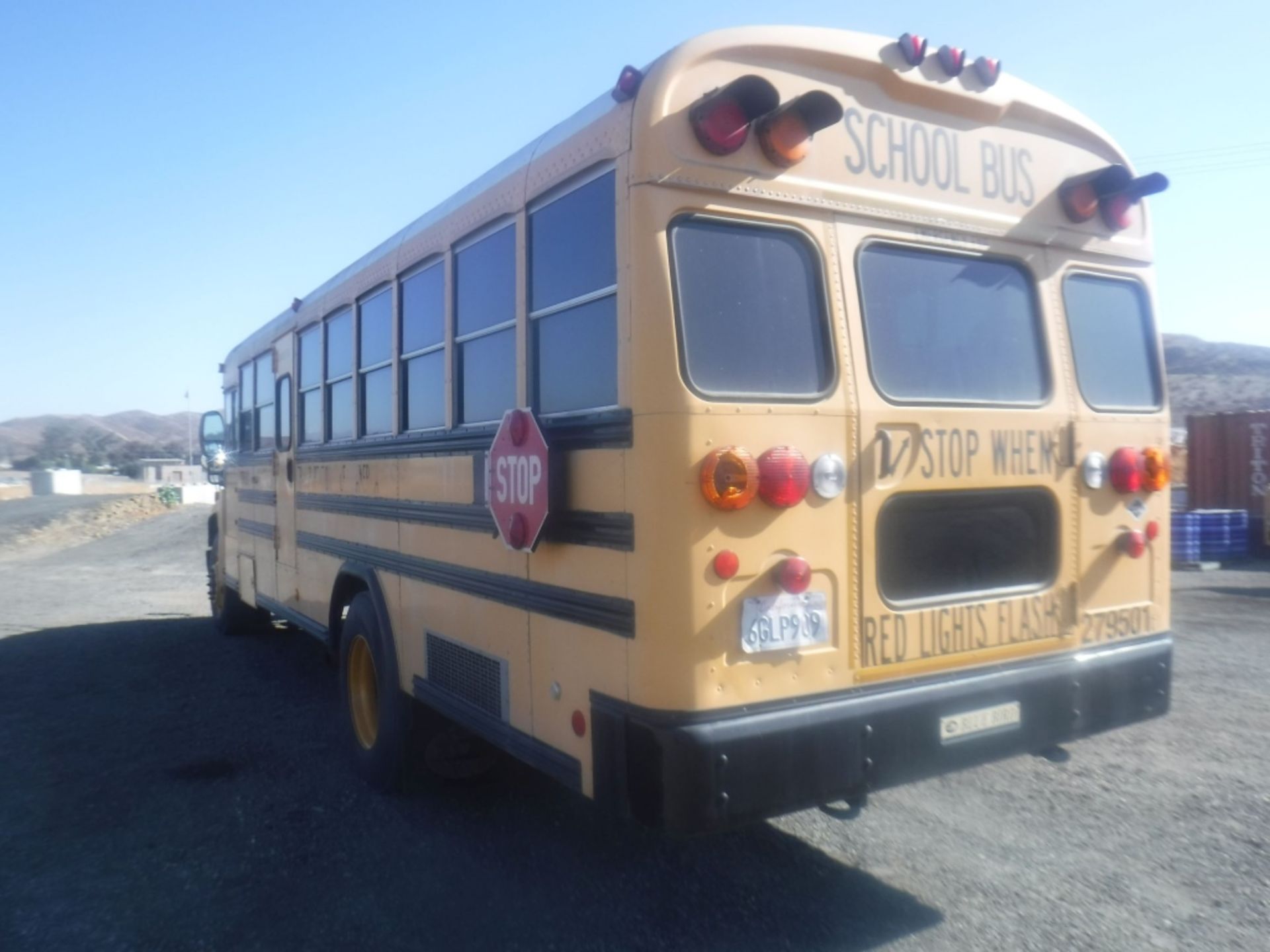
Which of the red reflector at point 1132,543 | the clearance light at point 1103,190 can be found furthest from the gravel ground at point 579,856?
the clearance light at point 1103,190

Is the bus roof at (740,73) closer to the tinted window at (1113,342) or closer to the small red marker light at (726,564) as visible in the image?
the tinted window at (1113,342)

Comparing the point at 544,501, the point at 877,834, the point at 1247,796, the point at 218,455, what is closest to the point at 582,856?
the point at 877,834

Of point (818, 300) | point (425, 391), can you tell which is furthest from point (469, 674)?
point (818, 300)

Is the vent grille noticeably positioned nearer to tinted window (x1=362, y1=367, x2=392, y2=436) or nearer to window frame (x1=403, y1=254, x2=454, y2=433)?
window frame (x1=403, y1=254, x2=454, y2=433)

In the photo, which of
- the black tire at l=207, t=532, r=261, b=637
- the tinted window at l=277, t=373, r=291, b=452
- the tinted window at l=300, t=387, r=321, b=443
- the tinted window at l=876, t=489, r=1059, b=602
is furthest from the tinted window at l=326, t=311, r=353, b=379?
the black tire at l=207, t=532, r=261, b=637

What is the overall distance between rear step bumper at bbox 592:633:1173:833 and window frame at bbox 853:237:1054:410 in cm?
90

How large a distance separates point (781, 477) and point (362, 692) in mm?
3187

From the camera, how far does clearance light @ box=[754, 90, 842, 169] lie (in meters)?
3.04

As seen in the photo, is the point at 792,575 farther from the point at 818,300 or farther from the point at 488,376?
the point at 488,376

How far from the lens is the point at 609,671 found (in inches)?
123

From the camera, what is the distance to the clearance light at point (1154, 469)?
399cm

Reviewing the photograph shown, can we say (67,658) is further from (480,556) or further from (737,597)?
(737,597)

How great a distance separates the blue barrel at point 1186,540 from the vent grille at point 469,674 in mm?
14720

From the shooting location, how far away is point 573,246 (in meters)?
3.38
